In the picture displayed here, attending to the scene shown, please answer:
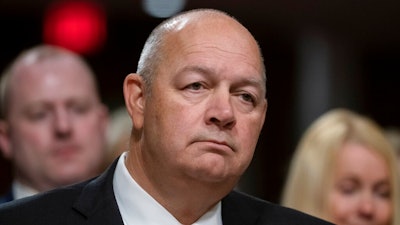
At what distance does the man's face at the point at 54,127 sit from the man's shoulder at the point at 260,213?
100 centimetres

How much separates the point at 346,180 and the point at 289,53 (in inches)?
168

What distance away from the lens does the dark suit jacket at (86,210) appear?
7.73 feet

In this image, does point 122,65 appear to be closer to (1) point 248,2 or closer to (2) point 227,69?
(1) point 248,2

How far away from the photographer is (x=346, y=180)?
11.2 feet

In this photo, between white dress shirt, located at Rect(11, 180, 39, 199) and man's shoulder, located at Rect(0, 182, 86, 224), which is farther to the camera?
white dress shirt, located at Rect(11, 180, 39, 199)

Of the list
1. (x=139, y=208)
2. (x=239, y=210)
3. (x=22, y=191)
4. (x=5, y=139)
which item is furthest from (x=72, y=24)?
(x=139, y=208)

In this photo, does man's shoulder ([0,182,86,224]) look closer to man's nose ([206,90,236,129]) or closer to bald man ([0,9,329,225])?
bald man ([0,9,329,225])

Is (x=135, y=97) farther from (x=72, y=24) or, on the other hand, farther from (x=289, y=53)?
(x=289, y=53)

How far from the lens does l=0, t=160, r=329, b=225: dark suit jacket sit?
2.36m

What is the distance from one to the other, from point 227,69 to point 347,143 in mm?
1264

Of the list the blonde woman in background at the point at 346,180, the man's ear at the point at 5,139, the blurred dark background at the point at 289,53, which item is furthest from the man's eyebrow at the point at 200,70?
the blurred dark background at the point at 289,53

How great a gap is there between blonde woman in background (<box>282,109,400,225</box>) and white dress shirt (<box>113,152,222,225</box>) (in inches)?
38.9

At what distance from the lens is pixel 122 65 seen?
A: 7.30 m

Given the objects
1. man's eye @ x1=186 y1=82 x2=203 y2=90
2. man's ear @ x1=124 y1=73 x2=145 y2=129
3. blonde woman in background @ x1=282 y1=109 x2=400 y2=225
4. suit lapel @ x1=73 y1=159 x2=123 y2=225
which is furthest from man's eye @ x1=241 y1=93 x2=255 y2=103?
blonde woman in background @ x1=282 y1=109 x2=400 y2=225
